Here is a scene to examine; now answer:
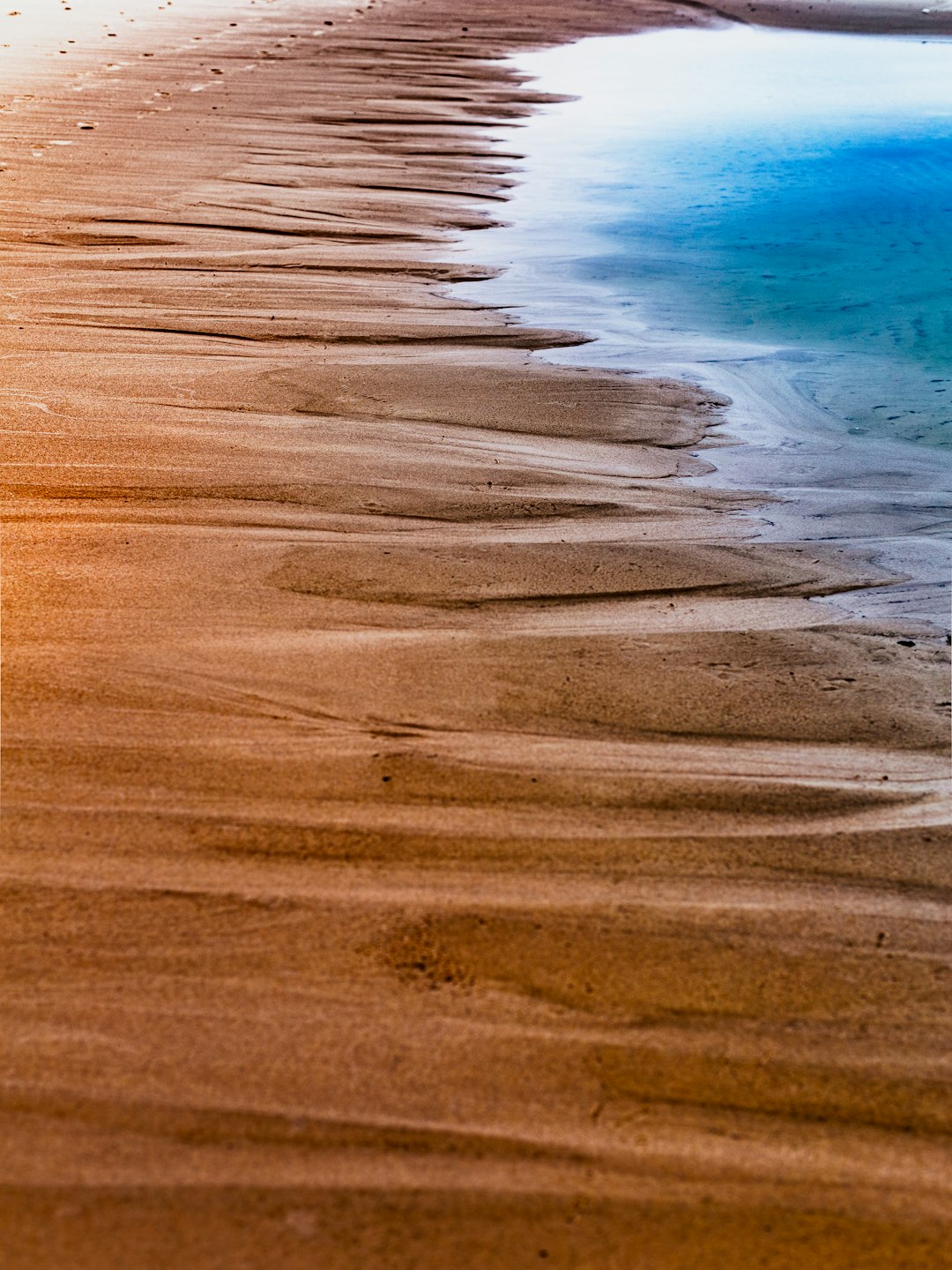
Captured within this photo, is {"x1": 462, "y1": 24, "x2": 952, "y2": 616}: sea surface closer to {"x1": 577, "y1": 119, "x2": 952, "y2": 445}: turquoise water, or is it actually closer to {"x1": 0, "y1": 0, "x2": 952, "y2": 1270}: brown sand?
{"x1": 577, "y1": 119, "x2": 952, "y2": 445}: turquoise water

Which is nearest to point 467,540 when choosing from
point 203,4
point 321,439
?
point 321,439

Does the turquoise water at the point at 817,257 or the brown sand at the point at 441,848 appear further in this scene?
the turquoise water at the point at 817,257

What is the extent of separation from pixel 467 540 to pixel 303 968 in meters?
1.95

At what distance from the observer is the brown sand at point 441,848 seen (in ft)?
6.23

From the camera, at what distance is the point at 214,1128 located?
1.95 meters

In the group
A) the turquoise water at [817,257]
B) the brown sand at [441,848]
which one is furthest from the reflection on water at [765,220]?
the brown sand at [441,848]

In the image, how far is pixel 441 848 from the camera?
101 inches

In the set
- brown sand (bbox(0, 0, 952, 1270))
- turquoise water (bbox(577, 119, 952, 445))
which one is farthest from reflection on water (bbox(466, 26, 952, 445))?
brown sand (bbox(0, 0, 952, 1270))

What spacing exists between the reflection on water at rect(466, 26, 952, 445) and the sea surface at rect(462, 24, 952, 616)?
0.08 ft

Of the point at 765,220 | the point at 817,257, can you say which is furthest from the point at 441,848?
the point at 765,220

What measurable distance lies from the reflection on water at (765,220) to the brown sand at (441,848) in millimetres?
1671

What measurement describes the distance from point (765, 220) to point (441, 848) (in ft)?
25.7

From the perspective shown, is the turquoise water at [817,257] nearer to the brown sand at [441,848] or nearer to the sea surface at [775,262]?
the sea surface at [775,262]

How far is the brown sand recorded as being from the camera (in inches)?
74.8
